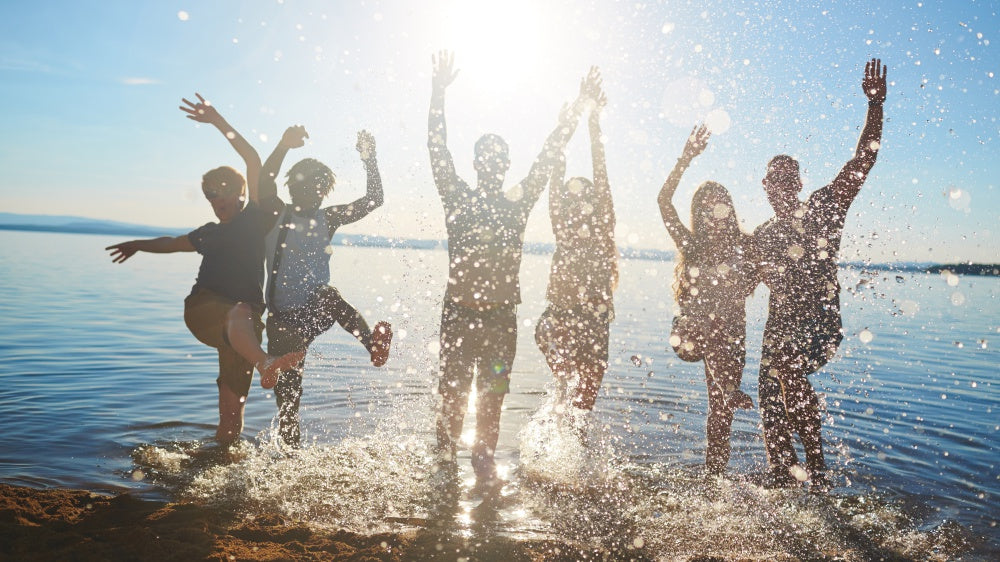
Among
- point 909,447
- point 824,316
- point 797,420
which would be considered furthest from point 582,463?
point 909,447

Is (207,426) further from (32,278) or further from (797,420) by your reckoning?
(32,278)

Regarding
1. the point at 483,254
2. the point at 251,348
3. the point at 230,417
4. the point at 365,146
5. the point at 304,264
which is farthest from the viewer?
the point at 230,417

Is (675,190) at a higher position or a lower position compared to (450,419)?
higher

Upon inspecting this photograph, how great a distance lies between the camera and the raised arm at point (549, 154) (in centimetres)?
527

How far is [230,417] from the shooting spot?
6199mm

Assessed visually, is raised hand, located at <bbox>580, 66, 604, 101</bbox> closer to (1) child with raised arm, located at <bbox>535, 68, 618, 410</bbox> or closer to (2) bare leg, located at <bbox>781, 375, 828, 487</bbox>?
(1) child with raised arm, located at <bbox>535, 68, 618, 410</bbox>

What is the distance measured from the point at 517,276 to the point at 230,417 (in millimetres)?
3249

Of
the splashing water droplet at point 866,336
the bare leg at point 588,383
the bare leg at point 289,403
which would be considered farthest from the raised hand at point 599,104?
the splashing water droplet at point 866,336

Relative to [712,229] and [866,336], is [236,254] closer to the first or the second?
[712,229]

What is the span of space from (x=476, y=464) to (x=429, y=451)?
1048 millimetres

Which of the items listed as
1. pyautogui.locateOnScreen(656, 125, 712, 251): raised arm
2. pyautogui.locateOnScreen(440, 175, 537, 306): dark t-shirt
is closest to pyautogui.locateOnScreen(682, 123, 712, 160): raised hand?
pyautogui.locateOnScreen(656, 125, 712, 251): raised arm

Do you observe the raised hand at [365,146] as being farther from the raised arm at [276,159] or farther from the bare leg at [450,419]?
the bare leg at [450,419]

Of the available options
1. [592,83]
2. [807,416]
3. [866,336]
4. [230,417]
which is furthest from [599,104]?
[866,336]

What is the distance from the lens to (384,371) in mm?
10836
